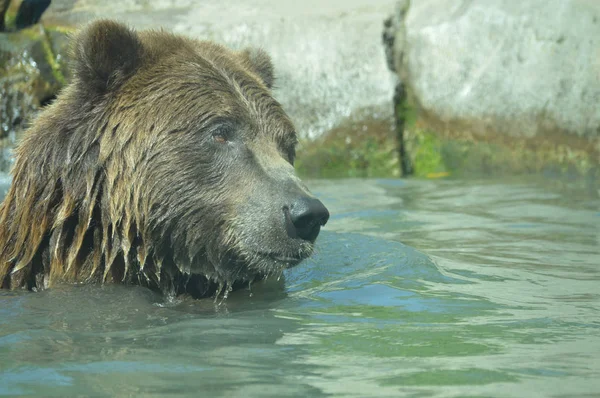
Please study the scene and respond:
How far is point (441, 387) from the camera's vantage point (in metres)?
3.62

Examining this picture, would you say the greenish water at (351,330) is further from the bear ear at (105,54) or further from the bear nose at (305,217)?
the bear ear at (105,54)

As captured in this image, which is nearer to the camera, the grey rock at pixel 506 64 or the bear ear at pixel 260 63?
the bear ear at pixel 260 63

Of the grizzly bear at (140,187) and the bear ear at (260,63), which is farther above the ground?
the bear ear at (260,63)

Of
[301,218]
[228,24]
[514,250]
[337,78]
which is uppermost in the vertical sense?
[228,24]

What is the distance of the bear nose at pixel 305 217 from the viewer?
507 centimetres

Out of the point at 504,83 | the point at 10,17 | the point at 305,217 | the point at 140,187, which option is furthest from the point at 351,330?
the point at 10,17

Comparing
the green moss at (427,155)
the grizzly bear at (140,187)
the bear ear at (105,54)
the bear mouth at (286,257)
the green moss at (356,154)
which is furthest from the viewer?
the green moss at (356,154)

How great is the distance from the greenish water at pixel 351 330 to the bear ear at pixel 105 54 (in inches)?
49.5

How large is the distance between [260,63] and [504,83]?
650 centimetres

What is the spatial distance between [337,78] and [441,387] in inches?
390

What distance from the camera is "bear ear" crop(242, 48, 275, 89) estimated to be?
264 inches

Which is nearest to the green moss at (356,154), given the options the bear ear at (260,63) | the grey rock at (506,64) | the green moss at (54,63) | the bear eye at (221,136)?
the grey rock at (506,64)

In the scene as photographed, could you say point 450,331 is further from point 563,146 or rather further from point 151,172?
point 563,146

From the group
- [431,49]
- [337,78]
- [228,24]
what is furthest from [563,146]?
[228,24]
